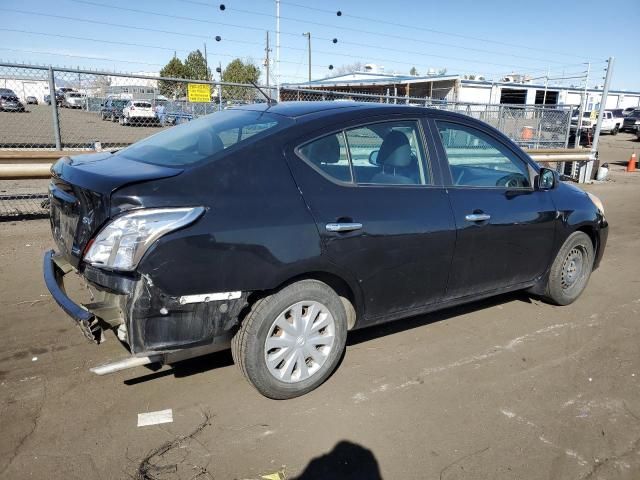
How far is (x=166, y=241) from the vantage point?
2465 mm

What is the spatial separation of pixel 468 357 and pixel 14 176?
628 cm

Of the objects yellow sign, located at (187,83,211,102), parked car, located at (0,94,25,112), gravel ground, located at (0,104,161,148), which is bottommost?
gravel ground, located at (0,104,161,148)

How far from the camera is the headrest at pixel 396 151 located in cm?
355

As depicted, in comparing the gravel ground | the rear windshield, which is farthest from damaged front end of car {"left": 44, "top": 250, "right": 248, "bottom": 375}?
the gravel ground

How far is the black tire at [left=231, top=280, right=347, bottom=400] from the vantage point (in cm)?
280

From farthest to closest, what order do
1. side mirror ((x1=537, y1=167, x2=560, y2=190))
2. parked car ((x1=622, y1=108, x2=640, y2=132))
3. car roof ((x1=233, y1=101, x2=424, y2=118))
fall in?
parked car ((x1=622, y1=108, x2=640, y2=132)) → side mirror ((x1=537, y1=167, x2=560, y2=190)) → car roof ((x1=233, y1=101, x2=424, y2=118))

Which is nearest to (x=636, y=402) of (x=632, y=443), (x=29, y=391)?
(x=632, y=443)

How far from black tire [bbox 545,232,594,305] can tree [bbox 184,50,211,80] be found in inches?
2277

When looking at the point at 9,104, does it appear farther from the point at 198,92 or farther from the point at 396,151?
the point at 396,151

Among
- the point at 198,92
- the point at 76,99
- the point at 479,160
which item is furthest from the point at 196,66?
the point at 479,160

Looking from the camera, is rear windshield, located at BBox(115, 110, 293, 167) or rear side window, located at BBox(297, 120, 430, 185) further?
rear side window, located at BBox(297, 120, 430, 185)

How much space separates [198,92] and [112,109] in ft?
23.9

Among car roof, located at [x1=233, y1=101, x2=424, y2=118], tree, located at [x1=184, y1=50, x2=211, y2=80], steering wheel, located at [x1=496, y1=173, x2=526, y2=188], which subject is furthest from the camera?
tree, located at [x1=184, y1=50, x2=211, y2=80]

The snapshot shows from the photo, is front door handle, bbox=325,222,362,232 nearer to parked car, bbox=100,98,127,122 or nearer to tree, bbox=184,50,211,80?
parked car, bbox=100,98,127,122
